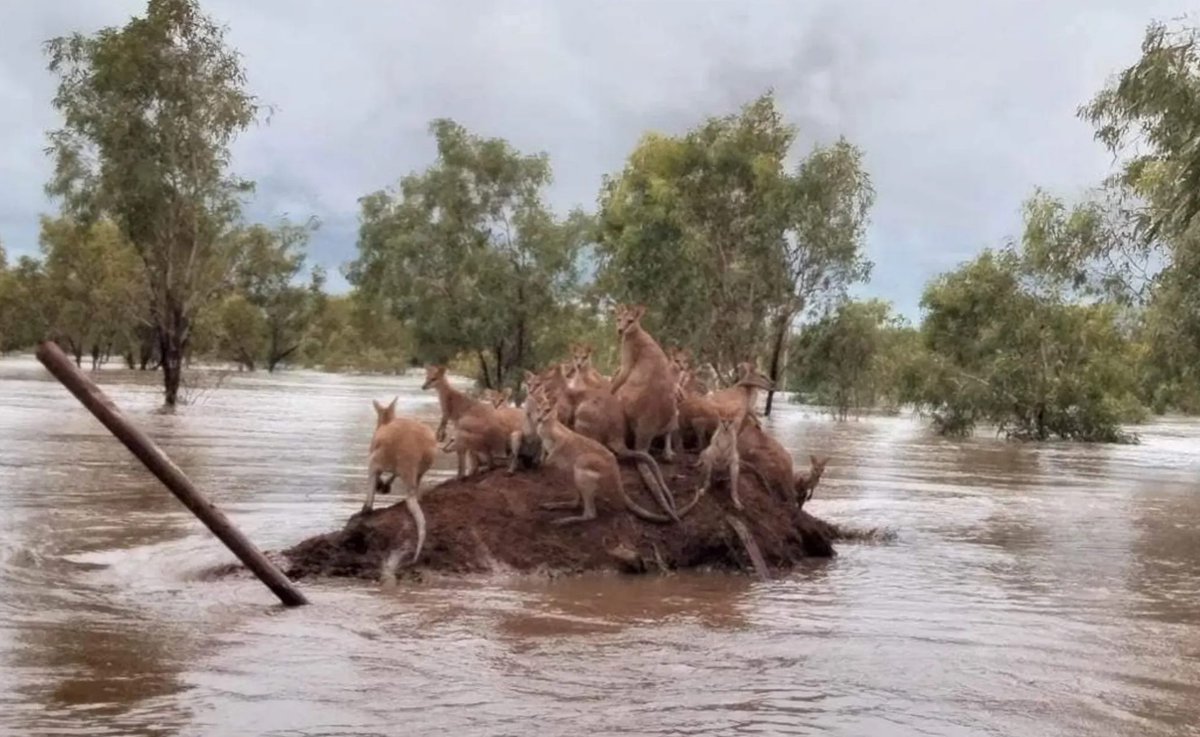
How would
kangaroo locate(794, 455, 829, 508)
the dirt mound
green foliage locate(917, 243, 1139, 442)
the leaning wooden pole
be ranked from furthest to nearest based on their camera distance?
green foliage locate(917, 243, 1139, 442)
kangaroo locate(794, 455, 829, 508)
the dirt mound
the leaning wooden pole

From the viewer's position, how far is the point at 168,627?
385 inches

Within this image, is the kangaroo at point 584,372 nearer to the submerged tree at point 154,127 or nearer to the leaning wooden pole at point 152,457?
the leaning wooden pole at point 152,457

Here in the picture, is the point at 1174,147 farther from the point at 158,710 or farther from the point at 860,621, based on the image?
the point at 158,710

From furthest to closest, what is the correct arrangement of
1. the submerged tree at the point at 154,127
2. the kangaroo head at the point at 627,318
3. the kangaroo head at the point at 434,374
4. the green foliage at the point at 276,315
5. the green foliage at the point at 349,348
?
1. the green foliage at the point at 349,348
2. the green foliage at the point at 276,315
3. the submerged tree at the point at 154,127
4. the kangaroo head at the point at 434,374
5. the kangaroo head at the point at 627,318

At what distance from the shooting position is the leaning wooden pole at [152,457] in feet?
28.5

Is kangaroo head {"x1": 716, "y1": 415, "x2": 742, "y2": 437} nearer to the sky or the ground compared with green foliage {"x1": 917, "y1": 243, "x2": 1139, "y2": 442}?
nearer to the ground

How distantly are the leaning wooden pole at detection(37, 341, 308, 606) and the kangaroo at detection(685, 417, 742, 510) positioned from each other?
451 centimetres

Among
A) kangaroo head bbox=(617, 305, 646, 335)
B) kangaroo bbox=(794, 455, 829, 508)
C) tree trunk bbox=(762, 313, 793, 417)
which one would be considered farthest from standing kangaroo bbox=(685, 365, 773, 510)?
tree trunk bbox=(762, 313, 793, 417)

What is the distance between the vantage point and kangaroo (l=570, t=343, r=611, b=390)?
45.3 feet

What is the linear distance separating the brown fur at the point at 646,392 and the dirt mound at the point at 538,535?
387mm

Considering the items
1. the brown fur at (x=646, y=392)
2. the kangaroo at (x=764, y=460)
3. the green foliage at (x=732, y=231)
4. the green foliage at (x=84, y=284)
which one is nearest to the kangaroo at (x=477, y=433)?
the brown fur at (x=646, y=392)

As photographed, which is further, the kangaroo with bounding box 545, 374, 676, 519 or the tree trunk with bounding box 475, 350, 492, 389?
the tree trunk with bounding box 475, 350, 492, 389

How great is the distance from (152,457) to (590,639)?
3215 millimetres

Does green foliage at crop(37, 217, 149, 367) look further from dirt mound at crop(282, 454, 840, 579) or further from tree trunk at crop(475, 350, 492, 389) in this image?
dirt mound at crop(282, 454, 840, 579)
